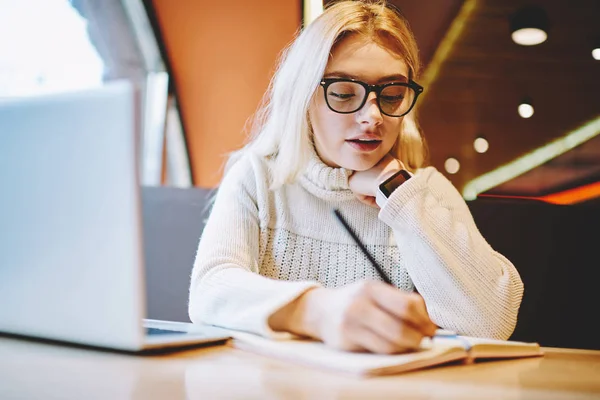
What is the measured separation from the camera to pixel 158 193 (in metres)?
1.78

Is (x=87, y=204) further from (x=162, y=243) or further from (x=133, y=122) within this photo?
(x=162, y=243)

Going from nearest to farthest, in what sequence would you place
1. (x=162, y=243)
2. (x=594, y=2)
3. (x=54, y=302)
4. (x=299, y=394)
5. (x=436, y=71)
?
(x=299, y=394) → (x=54, y=302) → (x=162, y=243) → (x=594, y=2) → (x=436, y=71)

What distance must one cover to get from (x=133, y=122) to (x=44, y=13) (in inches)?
119

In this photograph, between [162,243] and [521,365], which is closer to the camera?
[521,365]

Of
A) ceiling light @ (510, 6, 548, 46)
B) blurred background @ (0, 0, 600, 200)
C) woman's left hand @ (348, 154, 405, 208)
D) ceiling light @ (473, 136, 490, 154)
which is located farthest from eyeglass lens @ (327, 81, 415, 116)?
ceiling light @ (473, 136, 490, 154)

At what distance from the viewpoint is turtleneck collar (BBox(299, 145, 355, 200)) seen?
1298 mm

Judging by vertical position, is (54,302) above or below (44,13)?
below

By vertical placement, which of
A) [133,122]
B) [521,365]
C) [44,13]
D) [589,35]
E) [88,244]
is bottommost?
[521,365]

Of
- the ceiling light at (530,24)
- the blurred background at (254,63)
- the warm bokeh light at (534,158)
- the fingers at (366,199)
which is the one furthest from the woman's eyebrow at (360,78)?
the warm bokeh light at (534,158)

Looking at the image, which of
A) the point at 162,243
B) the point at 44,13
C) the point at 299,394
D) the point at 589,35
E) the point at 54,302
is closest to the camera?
the point at 299,394

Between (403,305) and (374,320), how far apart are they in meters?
0.04

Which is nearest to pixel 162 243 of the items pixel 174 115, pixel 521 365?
pixel 521 365

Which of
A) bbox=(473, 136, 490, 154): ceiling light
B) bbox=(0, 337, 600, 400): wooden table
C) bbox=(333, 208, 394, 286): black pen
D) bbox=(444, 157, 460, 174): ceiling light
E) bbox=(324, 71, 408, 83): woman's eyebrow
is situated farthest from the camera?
bbox=(473, 136, 490, 154): ceiling light

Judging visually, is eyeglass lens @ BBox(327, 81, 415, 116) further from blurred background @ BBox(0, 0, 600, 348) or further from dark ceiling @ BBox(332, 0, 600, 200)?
dark ceiling @ BBox(332, 0, 600, 200)
